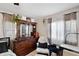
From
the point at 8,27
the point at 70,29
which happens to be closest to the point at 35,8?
the point at 8,27

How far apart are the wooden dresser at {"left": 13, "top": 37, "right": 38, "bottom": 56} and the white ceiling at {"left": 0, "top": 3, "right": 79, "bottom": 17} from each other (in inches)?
17.4

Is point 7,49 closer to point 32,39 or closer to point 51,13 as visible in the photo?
point 32,39

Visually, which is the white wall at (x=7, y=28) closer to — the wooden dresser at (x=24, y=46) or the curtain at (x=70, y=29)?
the wooden dresser at (x=24, y=46)

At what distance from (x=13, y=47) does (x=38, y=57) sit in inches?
17.8

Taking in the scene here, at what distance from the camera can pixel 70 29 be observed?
5.35 ft

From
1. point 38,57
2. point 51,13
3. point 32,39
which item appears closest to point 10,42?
point 32,39

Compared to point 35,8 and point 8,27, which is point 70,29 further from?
point 8,27

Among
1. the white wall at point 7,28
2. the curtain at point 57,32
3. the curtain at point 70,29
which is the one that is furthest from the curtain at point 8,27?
the curtain at point 70,29

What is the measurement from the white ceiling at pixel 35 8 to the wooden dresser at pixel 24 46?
44cm

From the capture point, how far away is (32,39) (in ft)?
5.76

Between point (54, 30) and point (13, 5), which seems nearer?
point (13, 5)

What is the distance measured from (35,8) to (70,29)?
0.69 meters

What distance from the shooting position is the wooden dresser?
1658 millimetres

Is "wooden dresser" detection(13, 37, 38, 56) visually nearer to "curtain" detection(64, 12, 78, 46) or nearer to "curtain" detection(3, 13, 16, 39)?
"curtain" detection(3, 13, 16, 39)
